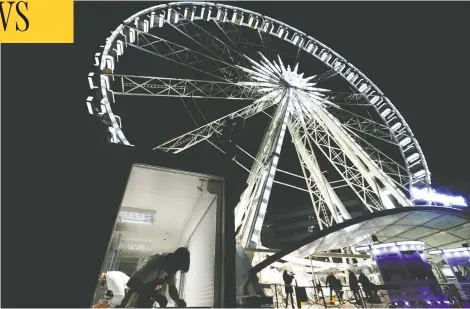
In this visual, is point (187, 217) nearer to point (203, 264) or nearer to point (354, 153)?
point (203, 264)

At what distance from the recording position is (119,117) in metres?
10.5

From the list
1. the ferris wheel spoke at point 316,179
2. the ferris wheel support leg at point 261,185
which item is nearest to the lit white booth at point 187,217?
the ferris wheel support leg at point 261,185

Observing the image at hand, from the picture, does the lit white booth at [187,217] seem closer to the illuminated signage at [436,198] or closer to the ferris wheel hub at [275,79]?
the ferris wheel hub at [275,79]

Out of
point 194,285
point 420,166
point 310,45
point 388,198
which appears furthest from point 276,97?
point 194,285

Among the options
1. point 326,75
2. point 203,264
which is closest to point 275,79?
point 326,75

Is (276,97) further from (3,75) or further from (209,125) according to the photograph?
(3,75)

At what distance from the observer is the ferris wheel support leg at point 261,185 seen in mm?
10188

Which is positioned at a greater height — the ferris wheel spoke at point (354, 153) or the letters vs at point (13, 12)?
the ferris wheel spoke at point (354, 153)

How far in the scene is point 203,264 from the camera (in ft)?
19.6

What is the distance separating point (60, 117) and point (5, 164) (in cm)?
122

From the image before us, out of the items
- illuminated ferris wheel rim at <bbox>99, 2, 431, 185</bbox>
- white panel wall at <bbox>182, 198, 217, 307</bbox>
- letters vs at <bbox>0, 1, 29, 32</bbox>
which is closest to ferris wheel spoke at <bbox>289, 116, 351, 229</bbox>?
illuminated ferris wheel rim at <bbox>99, 2, 431, 185</bbox>

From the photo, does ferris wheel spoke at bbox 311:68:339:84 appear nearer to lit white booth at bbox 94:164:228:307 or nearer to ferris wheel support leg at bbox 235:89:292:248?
ferris wheel support leg at bbox 235:89:292:248

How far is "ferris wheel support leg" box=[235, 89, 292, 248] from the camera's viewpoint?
401 inches

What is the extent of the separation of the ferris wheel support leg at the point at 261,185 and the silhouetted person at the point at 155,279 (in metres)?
5.02
